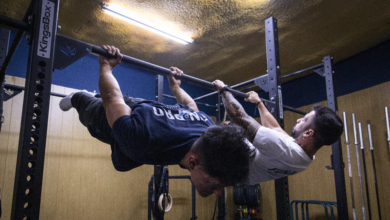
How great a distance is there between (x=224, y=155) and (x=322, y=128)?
1.14 meters

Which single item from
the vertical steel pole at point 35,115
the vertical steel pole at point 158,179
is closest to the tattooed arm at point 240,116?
the vertical steel pole at point 158,179

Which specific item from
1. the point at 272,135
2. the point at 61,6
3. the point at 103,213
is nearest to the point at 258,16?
the point at 272,135

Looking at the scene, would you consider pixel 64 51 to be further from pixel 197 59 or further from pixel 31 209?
pixel 197 59

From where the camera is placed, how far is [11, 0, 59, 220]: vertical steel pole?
1107 millimetres

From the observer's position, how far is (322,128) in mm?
2092

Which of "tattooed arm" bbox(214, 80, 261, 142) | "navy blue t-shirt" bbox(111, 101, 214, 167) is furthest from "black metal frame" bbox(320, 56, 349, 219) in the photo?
"navy blue t-shirt" bbox(111, 101, 214, 167)

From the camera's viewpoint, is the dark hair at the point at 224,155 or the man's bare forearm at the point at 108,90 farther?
the man's bare forearm at the point at 108,90

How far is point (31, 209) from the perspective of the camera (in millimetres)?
1109

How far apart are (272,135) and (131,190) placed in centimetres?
341

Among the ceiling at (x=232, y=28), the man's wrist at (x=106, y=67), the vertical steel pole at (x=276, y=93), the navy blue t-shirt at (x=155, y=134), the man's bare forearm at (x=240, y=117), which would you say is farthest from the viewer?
the ceiling at (x=232, y=28)

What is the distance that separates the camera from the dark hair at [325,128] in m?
2.07

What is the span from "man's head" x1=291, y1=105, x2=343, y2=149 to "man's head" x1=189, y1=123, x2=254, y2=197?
Result: 0.94 m

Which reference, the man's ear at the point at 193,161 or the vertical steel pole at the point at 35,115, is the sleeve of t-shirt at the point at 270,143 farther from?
the vertical steel pole at the point at 35,115

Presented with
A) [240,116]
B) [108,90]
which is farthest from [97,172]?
[108,90]
